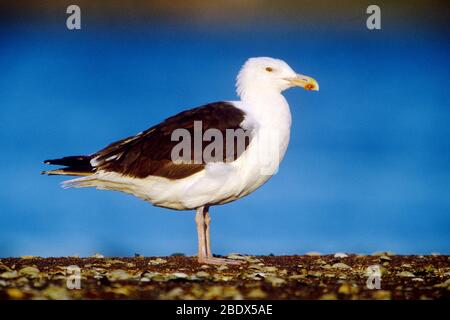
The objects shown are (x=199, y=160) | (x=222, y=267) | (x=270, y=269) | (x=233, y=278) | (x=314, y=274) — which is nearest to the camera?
(x=233, y=278)

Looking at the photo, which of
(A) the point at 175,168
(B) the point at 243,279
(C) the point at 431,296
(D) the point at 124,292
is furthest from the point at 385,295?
(A) the point at 175,168

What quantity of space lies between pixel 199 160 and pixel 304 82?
1608mm

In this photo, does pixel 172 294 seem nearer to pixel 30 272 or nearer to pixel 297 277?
pixel 297 277

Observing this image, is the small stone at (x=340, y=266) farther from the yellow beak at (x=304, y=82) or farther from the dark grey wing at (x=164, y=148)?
the yellow beak at (x=304, y=82)

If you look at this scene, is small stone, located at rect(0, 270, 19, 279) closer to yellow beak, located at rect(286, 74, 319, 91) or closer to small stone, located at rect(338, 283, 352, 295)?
small stone, located at rect(338, 283, 352, 295)

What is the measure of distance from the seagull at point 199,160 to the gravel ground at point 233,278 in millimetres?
682

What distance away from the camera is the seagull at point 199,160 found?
698cm

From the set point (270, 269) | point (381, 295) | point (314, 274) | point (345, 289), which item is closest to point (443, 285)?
point (381, 295)

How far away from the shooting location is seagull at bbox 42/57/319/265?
22.9 feet

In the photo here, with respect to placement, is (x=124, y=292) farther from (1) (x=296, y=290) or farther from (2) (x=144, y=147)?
(2) (x=144, y=147)

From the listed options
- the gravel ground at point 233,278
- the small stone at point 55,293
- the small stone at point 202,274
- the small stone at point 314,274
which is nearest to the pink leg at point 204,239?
the gravel ground at point 233,278

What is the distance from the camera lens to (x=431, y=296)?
5.13 metres

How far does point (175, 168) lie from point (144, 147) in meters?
0.44

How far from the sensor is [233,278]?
6039 millimetres
